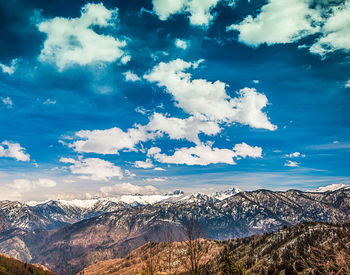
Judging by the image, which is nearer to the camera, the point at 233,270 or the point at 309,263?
the point at 309,263

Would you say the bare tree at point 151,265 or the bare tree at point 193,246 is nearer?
the bare tree at point 193,246

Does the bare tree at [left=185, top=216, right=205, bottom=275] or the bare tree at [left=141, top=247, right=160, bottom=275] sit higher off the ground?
the bare tree at [left=185, top=216, right=205, bottom=275]

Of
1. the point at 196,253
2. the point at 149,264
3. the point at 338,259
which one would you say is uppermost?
the point at 338,259

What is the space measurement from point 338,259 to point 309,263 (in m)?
2.55

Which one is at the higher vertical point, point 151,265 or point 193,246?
point 193,246

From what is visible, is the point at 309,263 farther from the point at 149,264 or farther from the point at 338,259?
the point at 149,264

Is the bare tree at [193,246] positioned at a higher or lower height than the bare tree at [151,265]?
higher

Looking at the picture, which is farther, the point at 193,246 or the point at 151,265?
the point at 151,265

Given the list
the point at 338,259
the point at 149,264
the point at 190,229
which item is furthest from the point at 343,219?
the point at 149,264

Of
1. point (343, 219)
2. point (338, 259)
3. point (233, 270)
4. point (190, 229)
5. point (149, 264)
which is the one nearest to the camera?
point (338, 259)

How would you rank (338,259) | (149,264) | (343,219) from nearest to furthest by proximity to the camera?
1. (338,259)
2. (343,219)
3. (149,264)

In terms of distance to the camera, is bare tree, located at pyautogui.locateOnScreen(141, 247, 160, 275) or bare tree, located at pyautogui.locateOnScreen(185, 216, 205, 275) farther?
bare tree, located at pyautogui.locateOnScreen(141, 247, 160, 275)

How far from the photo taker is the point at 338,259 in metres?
23.4

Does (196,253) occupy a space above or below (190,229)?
below
